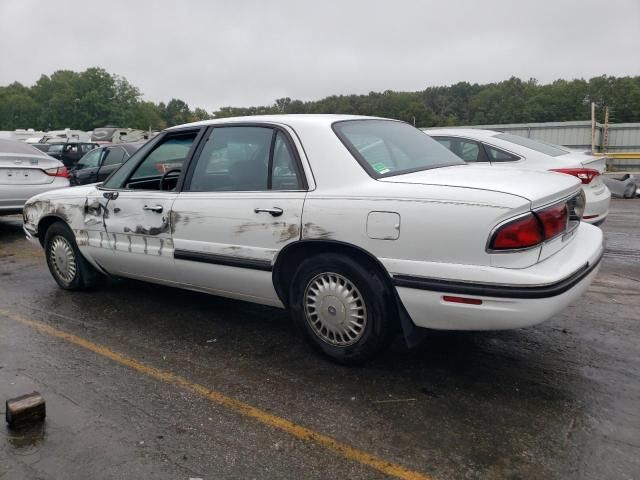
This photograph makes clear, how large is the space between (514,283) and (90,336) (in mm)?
3027

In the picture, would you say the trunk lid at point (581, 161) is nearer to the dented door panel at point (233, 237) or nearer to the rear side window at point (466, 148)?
the rear side window at point (466, 148)

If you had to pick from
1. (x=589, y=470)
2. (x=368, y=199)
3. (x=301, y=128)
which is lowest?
(x=589, y=470)

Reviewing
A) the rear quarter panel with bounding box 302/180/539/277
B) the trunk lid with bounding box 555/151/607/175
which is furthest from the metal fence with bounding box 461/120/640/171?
the rear quarter panel with bounding box 302/180/539/277

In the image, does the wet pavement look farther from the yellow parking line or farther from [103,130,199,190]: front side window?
[103,130,199,190]: front side window

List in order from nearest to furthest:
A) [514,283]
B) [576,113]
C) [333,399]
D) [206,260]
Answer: [514,283], [333,399], [206,260], [576,113]

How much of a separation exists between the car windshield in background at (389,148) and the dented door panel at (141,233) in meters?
1.45

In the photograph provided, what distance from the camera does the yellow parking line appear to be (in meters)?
2.38

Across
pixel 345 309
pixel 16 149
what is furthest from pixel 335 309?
pixel 16 149

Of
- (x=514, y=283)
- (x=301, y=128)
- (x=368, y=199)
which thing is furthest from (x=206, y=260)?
(x=514, y=283)

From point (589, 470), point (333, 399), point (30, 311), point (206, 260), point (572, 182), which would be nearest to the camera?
point (589, 470)

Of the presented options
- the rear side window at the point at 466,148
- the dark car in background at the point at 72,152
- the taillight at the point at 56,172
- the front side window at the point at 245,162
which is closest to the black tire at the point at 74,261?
the front side window at the point at 245,162

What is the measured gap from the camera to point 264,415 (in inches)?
112

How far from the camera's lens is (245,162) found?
3.78 metres

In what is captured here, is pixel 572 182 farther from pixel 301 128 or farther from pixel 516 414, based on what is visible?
pixel 301 128
